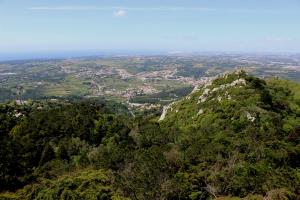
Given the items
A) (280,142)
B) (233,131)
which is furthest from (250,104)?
(280,142)

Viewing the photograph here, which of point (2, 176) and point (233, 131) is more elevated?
point (233, 131)

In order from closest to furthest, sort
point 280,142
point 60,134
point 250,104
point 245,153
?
point 245,153
point 280,142
point 250,104
point 60,134

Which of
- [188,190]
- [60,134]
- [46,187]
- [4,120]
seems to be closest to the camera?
[188,190]

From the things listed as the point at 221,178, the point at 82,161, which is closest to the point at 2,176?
A: the point at 82,161

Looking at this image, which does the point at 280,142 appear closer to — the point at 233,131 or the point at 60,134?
the point at 233,131

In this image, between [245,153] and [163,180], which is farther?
[245,153]

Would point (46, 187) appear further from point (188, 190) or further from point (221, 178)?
point (221, 178)
